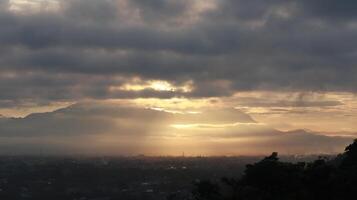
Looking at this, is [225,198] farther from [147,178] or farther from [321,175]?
[147,178]

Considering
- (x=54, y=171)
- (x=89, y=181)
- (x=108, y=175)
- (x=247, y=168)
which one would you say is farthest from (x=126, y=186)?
(x=247, y=168)

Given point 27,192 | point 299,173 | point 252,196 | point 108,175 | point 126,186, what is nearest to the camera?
point 252,196

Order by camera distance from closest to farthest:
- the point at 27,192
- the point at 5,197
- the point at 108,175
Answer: the point at 5,197
the point at 27,192
the point at 108,175

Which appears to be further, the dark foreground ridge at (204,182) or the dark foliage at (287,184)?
the dark foreground ridge at (204,182)

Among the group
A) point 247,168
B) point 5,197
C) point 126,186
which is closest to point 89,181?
point 126,186

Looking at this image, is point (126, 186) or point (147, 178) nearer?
point (126, 186)

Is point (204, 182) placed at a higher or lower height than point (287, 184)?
higher
